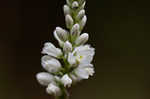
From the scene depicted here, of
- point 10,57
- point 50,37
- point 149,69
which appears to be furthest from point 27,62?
point 149,69

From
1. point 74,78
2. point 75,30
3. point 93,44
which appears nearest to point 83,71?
point 74,78

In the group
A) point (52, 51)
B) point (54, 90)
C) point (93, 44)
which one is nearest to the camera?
point (54, 90)

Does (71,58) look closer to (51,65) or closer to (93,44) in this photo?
(51,65)

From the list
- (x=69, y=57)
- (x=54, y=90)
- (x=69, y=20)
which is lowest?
(x=54, y=90)

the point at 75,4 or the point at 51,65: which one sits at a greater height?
the point at 75,4

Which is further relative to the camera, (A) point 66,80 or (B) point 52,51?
(B) point 52,51

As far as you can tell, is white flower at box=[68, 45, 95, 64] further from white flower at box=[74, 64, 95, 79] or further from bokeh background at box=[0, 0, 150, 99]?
bokeh background at box=[0, 0, 150, 99]

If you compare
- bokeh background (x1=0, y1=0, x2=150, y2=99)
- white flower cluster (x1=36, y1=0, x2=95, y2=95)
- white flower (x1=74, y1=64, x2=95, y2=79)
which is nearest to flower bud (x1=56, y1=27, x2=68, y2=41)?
white flower cluster (x1=36, y1=0, x2=95, y2=95)

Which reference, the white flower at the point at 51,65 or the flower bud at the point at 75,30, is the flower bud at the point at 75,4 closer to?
the flower bud at the point at 75,30
